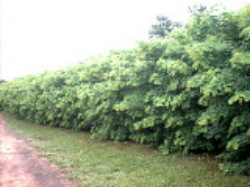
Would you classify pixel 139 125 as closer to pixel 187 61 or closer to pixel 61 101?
pixel 187 61

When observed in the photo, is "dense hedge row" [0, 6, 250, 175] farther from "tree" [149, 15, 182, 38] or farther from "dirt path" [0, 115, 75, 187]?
"tree" [149, 15, 182, 38]

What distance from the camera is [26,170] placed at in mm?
5953

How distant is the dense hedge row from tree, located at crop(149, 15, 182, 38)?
43.6 ft

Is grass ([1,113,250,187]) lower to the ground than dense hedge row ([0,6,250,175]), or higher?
lower

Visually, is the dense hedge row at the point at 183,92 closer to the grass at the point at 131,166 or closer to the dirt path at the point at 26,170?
the grass at the point at 131,166

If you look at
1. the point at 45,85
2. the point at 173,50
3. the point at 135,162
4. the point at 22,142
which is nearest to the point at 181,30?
the point at 173,50

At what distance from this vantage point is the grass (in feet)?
16.3

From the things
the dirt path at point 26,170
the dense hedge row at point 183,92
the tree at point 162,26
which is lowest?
the dirt path at point 26,170

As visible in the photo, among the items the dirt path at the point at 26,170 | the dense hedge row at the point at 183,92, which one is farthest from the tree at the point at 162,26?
the dirt path at the point at 26,170

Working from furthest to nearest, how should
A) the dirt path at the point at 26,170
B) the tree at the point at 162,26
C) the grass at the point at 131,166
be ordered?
the tree at the point at 162,26 → the dirt path at the point at 26,170 → the grass at the point at 131,166

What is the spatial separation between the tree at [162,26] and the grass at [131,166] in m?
15.5

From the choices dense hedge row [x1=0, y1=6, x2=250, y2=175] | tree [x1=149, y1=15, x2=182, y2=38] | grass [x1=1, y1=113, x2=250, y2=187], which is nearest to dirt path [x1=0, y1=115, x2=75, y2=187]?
grass [x1=1, y1=113, x2=250, y2=187]

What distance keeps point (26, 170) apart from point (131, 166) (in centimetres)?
212

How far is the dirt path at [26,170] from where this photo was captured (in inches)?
202
